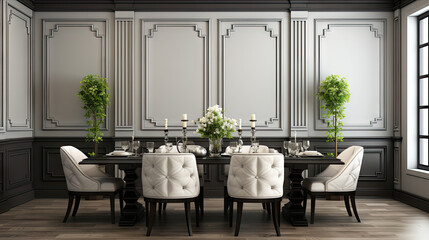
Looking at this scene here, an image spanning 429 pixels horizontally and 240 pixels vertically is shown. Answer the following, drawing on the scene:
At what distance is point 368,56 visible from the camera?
6266 mm

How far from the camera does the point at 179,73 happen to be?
20.6 feet

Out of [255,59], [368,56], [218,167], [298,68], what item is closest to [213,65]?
[255,59]

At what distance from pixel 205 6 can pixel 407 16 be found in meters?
2.76

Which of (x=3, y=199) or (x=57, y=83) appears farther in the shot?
(x=57, y=83)

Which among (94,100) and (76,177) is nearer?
(76,177)

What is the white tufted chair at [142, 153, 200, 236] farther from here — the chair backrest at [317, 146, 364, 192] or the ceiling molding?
the ceiling molding

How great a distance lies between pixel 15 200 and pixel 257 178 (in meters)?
3.34

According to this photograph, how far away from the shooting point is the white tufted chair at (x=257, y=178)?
3.95 meters

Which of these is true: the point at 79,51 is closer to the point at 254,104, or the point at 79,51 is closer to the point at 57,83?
the point at 57,83

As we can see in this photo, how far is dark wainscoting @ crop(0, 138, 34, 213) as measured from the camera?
5219 mm

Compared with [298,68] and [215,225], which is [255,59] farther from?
[215,225]

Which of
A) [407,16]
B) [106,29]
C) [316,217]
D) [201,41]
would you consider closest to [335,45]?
[407,16]

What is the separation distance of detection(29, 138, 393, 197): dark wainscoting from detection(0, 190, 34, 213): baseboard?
22cm

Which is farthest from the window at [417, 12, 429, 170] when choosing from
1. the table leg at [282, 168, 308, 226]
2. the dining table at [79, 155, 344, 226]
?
the table leg at [282, 168, 308, 226]
